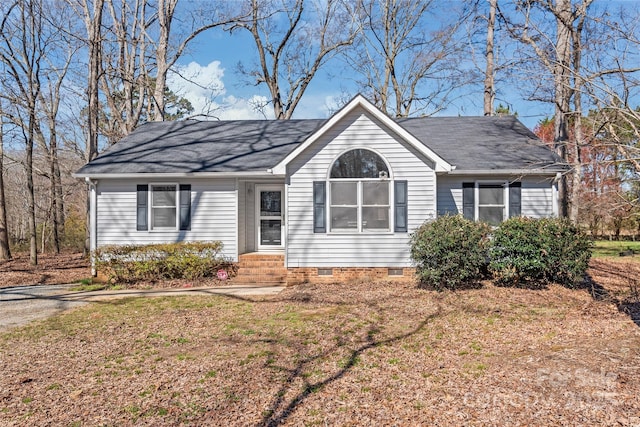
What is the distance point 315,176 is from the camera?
10070mm

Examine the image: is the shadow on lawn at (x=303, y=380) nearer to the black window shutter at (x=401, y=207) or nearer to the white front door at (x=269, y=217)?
the black window shutter at (x=401, y=207)

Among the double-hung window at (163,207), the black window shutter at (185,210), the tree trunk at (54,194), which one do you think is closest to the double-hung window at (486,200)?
the black window shutter at (185,210)

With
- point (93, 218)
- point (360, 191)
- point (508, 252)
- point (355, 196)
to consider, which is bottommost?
point (508, 252)

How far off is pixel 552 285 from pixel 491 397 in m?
5.81

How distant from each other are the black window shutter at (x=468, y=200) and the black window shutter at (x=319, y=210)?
3.72m

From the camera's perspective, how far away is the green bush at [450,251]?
851 cm

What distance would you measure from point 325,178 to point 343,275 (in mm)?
2464

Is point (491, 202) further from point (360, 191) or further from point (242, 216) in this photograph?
point (242, 216)

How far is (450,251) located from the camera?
852 centimetres

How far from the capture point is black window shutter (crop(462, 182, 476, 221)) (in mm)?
10578

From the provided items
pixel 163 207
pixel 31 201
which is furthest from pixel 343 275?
pixel 31 201

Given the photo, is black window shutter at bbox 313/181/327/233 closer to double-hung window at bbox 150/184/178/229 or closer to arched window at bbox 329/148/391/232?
arched window at bbox 329/148/391/232

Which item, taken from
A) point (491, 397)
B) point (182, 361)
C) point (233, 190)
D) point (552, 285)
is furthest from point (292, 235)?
point (491, 397)

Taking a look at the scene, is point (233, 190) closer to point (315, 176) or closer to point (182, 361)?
point (315, 176)
